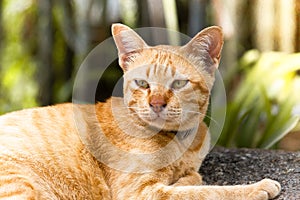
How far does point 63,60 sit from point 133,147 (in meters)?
3.20

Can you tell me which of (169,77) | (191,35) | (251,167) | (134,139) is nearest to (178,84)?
(169,77)

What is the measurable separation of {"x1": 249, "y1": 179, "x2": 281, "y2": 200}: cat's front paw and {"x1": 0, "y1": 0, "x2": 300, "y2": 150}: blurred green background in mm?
987

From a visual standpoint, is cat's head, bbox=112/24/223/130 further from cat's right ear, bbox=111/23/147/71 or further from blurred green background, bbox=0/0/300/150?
blurred green background, bbox=0/0/300/150

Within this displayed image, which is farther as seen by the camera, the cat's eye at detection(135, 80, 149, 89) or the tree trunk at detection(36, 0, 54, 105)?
the tree trunk at detection(36, 0, 54, 105)

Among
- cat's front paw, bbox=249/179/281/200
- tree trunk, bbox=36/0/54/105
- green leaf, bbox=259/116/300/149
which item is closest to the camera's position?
cat's front paw, bbox=249/179/281/200

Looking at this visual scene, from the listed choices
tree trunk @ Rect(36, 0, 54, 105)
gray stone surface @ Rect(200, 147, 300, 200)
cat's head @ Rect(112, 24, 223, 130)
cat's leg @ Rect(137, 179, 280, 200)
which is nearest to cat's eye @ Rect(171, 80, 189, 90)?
cat's head @ Rect(112, 24, 223, 130)

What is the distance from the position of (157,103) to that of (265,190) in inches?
22.1

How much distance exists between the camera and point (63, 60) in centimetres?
537

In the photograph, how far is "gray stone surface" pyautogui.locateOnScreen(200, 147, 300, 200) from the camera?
2465mm

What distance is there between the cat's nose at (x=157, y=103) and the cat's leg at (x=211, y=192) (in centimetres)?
31

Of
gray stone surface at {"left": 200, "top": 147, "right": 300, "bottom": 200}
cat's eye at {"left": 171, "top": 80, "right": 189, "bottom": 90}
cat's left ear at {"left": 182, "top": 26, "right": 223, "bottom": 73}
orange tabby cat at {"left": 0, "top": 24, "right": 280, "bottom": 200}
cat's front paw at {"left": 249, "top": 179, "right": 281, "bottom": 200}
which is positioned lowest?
gray stone surface at {"left": 200, "top": 147, "right": 300, "bottom": 200}

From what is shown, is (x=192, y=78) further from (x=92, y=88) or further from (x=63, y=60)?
(x=63, y=60)

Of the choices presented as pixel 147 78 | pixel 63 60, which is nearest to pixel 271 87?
pixel 147 78

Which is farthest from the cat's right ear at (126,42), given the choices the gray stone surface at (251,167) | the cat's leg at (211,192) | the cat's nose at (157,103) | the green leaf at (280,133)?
the green leaf at (280,133)
